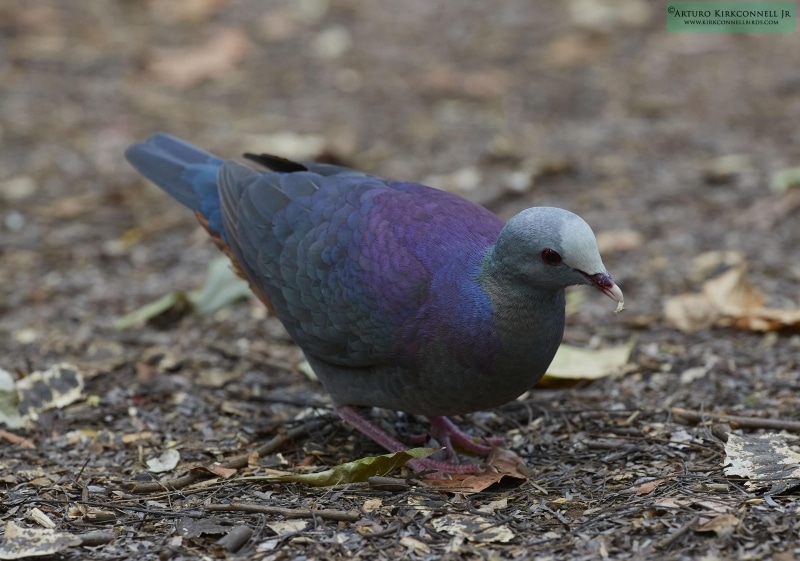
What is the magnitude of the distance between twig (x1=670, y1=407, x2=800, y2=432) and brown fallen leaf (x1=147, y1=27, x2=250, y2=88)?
20.5ft

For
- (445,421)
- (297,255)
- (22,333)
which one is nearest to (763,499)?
(445,421)

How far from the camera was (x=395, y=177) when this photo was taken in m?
7.20

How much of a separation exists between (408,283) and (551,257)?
1.87 feet

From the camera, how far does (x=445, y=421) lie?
165 inches

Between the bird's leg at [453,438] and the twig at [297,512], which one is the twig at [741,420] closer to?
the bird's leg at [453,438]

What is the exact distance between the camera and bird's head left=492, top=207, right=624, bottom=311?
134 inches

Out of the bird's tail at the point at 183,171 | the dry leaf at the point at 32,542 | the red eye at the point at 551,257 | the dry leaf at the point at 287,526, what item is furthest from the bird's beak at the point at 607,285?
the bird's tail at the point at 183,171

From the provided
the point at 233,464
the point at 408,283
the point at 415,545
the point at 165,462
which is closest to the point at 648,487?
the point at 415,545

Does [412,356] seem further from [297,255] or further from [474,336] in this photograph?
[297,255]

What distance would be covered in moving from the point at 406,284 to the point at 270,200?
89 cm

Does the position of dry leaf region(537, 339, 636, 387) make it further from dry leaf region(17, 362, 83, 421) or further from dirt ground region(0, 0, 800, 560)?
dry leaf region(17, 362, 83, 421)

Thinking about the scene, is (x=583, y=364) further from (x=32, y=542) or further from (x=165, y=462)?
(x=32, y=542)

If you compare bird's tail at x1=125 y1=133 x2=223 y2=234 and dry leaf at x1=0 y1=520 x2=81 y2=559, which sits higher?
bird's tail at x1=125 y1=133 x2=223 y2=234

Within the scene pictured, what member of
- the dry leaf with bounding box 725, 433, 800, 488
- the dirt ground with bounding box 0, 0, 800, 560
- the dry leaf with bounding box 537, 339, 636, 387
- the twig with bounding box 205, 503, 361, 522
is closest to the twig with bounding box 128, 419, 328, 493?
the dirt ground with bounding box 0, 0, 800, 560
